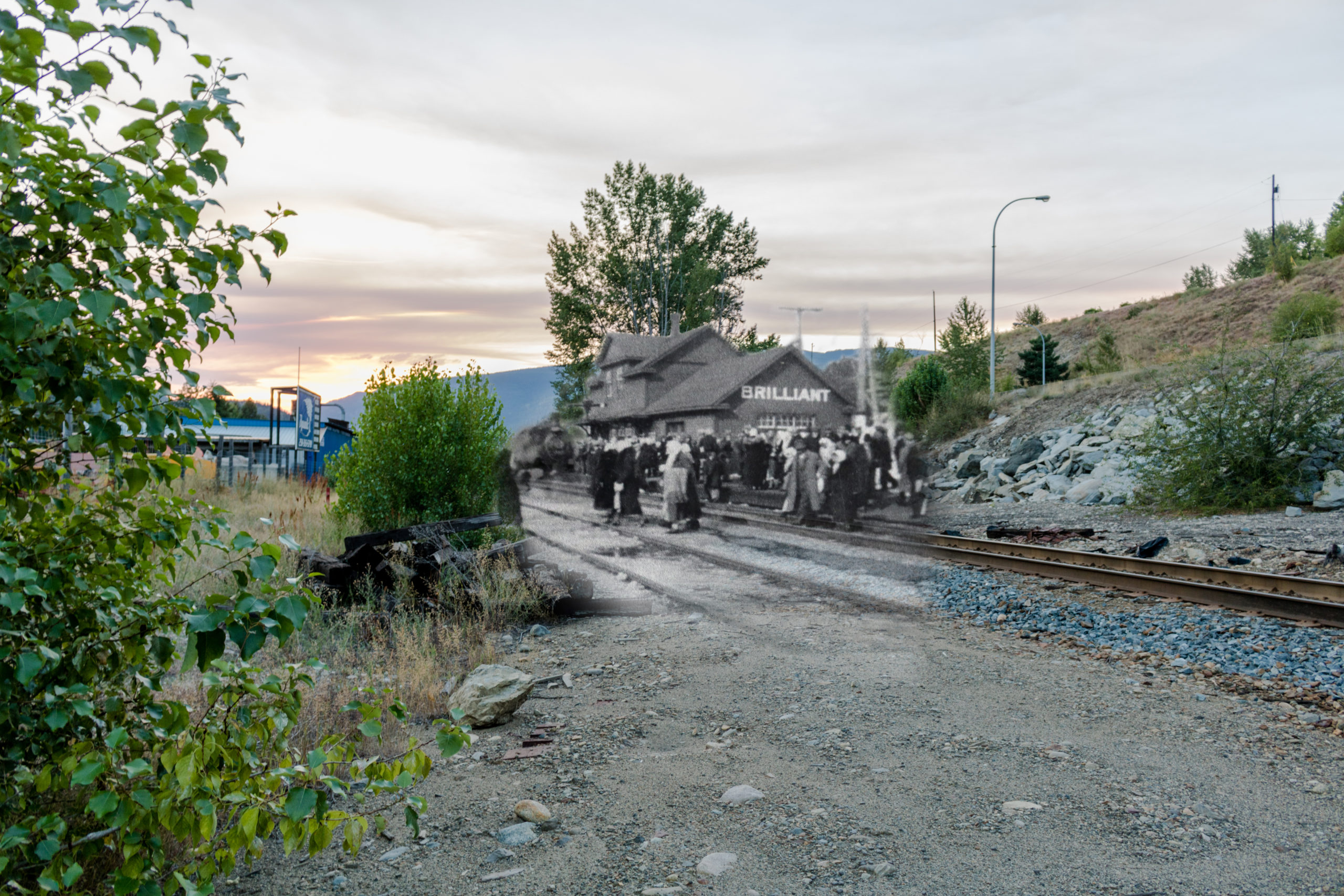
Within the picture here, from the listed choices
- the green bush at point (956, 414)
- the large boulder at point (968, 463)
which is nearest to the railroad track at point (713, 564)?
the green bush at point (956, 414)

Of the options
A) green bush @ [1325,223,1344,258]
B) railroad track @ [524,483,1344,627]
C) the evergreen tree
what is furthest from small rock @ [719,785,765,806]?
green bush @ [1325,223,1344,258]

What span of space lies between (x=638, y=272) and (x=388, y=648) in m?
7.08

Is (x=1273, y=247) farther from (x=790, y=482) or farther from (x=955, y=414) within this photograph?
(x=790, y=482)

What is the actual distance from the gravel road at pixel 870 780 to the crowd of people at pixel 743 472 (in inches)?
61.1

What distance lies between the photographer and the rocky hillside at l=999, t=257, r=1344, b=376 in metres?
44.2

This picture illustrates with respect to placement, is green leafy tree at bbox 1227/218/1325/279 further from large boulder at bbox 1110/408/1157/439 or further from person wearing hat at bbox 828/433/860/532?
person wearing hat at bbox 828/433/860/532

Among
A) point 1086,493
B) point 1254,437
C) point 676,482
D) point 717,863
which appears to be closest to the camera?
point 717,863

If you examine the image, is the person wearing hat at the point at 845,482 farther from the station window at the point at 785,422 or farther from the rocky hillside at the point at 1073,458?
the rocky hillside at the point at 1073,458

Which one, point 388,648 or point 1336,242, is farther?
point 1336,242

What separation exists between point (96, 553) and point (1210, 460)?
63.8ft

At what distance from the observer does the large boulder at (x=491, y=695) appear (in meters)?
5.59

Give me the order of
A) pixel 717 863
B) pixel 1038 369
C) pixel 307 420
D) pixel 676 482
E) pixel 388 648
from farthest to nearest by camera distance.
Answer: pixel 1038 369 → pixel 307 420 → pixel 676 482 → pixel 388 648 → pixel 717 863

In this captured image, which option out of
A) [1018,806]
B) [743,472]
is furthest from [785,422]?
[1018,806]

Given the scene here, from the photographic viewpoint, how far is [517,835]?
161 inches
